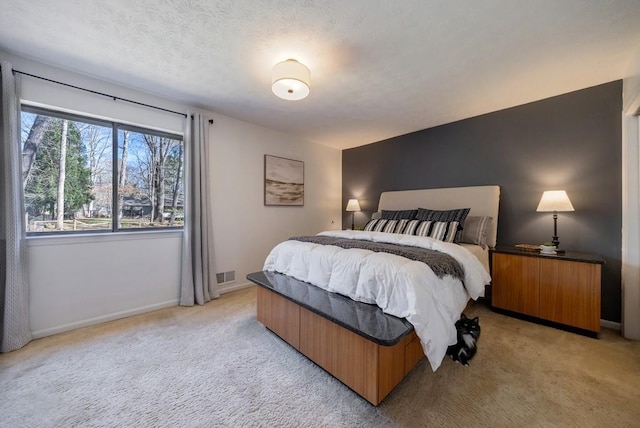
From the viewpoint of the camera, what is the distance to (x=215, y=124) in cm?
333

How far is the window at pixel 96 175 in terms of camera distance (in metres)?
2.26

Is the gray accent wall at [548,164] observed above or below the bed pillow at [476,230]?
above

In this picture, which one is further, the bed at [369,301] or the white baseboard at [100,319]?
the white baseboard at [100,319]

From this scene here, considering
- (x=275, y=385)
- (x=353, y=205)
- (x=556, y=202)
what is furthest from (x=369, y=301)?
(x=353, y=205)

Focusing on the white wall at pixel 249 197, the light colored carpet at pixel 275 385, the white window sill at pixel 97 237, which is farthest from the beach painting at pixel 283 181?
the light colored carpet at pixel 275 385

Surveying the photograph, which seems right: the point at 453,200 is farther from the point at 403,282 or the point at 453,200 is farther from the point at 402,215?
the point at 403,282

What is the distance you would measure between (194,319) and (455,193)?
11.9 ft

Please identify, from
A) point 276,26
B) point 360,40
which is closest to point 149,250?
point 276,26

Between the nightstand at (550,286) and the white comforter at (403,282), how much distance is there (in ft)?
2.37

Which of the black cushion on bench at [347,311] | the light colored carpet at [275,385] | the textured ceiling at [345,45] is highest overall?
the textured ceiling at [345,45]

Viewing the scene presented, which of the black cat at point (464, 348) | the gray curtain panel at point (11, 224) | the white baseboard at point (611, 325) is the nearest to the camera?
the black cat at point (464, 348)

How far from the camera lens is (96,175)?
2.56 metres

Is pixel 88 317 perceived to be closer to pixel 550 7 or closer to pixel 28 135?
pixel 28 135

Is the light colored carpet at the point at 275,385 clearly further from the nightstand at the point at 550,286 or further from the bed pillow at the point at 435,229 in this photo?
the bed pillow at the point at 435,229
